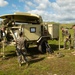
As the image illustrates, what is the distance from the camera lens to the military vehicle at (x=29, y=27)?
1262 cm

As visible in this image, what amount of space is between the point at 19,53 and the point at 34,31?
3256 millimetres

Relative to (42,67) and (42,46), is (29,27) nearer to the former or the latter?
(42,46)

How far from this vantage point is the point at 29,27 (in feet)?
41.8

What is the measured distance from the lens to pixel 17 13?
12.6 metres

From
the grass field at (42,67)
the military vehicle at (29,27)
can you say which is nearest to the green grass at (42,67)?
the grass field at (42,67)

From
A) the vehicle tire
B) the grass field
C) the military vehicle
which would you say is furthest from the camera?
the vehicle tire

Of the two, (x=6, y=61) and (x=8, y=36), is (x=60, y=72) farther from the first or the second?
(x=8, y=36)

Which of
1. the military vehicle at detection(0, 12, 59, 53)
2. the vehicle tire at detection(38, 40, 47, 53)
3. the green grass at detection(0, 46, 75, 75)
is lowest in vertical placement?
the green grass at detection(0, 46, 75, 75)

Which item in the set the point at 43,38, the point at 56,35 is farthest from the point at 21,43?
the point at 56,35

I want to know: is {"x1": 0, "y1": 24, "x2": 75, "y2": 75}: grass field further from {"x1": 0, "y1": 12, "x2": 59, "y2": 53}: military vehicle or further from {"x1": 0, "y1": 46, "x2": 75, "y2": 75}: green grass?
{"x1": 0, "y1": 12, "x2": 59, "y2": 53}: military vehicle

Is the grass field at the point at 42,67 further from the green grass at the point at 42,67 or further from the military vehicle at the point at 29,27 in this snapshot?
the military vehicle at the point at 29,27

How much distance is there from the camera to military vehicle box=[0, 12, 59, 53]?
41.4 ft

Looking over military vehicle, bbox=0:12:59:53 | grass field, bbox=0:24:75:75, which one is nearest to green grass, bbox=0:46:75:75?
grass field, bbox=0:24:75:75

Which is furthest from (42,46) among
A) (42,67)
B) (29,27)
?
(42,67)
